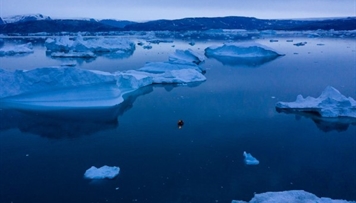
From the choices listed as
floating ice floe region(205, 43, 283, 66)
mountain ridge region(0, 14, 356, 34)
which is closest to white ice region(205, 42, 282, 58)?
floating ice floe region(205, 43, 283, 66)

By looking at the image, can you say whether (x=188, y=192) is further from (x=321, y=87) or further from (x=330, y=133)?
(x=321, y=87)

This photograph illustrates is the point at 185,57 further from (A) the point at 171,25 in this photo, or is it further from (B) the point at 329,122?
(A) the point at 171,25

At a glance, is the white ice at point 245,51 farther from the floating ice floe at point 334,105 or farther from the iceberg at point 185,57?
the floating ice floe at point 334,105

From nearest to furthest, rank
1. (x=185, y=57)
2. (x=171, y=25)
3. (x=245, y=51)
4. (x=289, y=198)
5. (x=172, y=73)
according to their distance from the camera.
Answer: (x=289, y=198), (x=172, y=73), (x=185, y=57), (x=245, y=51), (x=171, y=25)

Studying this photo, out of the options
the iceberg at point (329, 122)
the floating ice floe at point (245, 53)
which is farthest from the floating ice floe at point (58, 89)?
the floating ice floe at point (245, 53)

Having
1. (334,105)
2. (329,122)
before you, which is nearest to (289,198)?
(329,122)

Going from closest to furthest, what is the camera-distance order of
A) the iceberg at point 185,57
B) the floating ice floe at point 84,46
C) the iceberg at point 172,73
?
1. the iceberg at point 172,73
2. the iceberg at point 185,57
3. the floating ice floe at point 84,46

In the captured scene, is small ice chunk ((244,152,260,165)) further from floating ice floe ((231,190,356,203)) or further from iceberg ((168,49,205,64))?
iceberg ((168,49,205,64))
